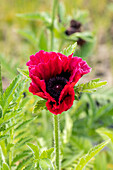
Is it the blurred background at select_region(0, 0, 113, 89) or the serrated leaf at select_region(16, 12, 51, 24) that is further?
the blurred background at select_region(0, 0, 113, 89)

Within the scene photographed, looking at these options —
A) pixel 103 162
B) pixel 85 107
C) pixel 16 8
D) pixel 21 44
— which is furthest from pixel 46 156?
pixel 16 8

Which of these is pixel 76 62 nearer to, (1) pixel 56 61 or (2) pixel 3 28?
(1) pixel 56 61

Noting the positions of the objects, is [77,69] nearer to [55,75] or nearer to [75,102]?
[55,75]

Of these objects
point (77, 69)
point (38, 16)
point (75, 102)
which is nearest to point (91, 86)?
point (77, 69)

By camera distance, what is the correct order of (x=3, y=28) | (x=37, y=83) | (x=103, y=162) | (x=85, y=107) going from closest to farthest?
(x=37, y=83), (x=103, y=162), (x=85, y=107), (x=3, y=28)

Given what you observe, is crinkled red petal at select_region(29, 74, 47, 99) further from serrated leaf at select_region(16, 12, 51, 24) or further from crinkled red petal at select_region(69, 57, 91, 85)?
serrated leaf at select_region(16, 12, 51, 24)

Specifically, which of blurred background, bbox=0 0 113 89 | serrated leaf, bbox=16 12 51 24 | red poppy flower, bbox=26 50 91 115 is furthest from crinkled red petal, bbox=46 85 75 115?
blurred background, bbox=0 0 113 89

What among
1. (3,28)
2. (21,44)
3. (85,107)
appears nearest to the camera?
(85,107)

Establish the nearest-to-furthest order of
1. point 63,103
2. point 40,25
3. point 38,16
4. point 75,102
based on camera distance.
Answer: point 63,103
point 75,102
point 38,16
point 40,25
